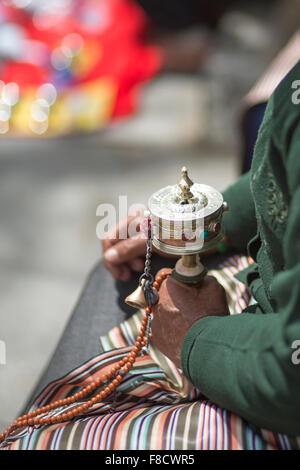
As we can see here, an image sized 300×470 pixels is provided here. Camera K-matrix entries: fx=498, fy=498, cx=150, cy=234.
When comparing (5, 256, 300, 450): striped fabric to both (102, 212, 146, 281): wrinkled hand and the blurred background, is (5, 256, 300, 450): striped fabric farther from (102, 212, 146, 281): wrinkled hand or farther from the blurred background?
the blurred background

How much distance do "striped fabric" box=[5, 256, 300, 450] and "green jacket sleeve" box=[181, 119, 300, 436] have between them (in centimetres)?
3

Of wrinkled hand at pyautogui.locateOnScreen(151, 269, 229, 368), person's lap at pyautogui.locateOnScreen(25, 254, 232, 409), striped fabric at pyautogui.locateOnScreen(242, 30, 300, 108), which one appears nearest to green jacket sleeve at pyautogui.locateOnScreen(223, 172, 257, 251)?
person's lap at pyautogui.locateOnScreen(25, 254, 232, 409)

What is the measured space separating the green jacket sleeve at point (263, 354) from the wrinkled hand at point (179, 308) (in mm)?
43

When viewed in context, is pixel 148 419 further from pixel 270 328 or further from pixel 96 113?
pixel 96 113

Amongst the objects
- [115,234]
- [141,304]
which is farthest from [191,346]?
[115,234]

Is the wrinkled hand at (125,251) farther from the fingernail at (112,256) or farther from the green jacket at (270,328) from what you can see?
the green jacket at (270,328)

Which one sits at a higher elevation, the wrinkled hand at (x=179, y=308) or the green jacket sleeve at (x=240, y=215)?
the green jacket sleeve at (x=240, y=215)

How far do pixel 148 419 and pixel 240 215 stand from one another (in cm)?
40

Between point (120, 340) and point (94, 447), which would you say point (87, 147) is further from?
point (94, 447)

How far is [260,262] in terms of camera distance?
0.69m

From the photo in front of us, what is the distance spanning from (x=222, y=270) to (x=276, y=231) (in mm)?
355

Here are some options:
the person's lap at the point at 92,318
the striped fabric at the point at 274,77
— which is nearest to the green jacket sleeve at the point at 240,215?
the person's lap at the point at 92,318

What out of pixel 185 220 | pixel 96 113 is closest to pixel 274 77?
pixel 185 220

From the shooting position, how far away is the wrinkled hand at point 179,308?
28.1 inches
